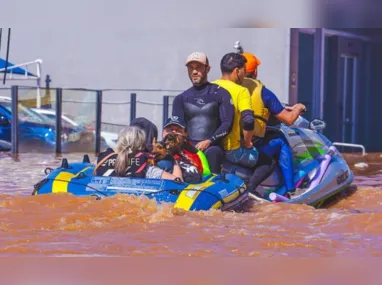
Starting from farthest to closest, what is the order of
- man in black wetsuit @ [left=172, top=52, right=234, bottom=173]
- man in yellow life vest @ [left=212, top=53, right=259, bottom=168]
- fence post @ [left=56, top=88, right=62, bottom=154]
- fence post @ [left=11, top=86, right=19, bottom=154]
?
fence post @ [left=56, top=88, right=62, bottom=154] < fence post @ [left=11, top=86, right=19, bottom=154] < man in yellow life vest @ [left=212, top=53, right=259, bottom=168] < man in black wetsuit @ [left=172, top=52, right=234, bottom=173]

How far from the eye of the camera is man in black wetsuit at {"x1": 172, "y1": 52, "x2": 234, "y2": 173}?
9.12 m

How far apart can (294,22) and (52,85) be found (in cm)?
1534

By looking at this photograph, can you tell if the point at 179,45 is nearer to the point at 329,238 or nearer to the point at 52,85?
the point at 52,85

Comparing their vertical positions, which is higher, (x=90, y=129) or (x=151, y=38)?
(x=151, y=38)

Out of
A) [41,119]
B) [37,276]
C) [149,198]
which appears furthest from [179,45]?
[37,276]

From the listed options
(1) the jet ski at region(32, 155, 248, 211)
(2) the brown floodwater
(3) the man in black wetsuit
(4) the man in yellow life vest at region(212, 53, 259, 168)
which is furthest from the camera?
(4) the man in yellow life vest at region(212, 53, 259, 168)

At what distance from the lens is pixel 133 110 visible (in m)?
18.8

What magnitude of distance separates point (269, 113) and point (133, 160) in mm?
2113

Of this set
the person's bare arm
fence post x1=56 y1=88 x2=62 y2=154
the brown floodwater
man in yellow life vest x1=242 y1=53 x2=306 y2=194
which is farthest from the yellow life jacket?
fence post x1=56 y1=88 x2=62 y2=154

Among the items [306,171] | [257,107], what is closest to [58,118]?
[306,171]

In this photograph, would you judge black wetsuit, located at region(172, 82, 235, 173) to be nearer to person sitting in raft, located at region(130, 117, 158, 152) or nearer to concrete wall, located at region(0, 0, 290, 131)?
person sitting in raft, located at region(130, 117, 158, 152)

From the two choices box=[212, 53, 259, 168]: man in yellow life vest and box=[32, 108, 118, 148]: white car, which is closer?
box=[212, 53, 259, 168]: man in yellow life vest

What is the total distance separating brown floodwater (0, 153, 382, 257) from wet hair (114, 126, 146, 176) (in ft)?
1.65

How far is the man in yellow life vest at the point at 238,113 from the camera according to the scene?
929cm
